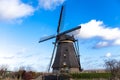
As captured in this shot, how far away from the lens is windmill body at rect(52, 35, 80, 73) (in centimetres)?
5091

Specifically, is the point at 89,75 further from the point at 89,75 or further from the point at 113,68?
the point at 113,68

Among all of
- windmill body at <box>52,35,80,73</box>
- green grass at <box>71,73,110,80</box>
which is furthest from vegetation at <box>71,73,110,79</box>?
windmill body at <box>52,35,80,73</box>

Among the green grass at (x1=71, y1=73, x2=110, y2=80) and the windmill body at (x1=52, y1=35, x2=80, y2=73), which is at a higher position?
the windmill body at (x1=52, y1=35, x2=80, y2=73)

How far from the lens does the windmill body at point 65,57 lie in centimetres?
5091

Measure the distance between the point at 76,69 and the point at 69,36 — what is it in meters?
6.03

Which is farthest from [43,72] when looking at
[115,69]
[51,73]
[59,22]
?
[115,69]

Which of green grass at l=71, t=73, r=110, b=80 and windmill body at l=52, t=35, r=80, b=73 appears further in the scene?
windmill body at l=52, t=35, r=80, b=73

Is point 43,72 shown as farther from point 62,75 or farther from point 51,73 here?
point 62,75

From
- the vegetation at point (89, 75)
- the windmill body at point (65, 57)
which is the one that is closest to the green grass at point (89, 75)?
the vegetation at point (89, 75)

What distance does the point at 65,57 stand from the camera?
51500mm

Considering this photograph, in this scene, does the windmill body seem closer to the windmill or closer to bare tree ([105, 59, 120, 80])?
the windmill

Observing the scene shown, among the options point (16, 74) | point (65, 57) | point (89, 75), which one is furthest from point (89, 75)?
point (16, 74)

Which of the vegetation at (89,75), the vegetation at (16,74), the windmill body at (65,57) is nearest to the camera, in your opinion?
the vegetation at (16,74)

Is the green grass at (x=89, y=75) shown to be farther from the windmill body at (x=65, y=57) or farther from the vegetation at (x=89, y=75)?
the windmill body at (x=65, y=57)
